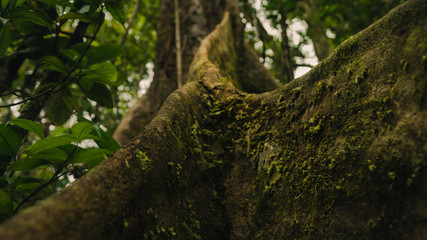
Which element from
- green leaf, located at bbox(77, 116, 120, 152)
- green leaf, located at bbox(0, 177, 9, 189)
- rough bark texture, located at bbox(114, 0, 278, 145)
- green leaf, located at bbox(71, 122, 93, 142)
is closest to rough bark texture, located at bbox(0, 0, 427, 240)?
green leaf, located at bbox(71, 122, 93, 142)

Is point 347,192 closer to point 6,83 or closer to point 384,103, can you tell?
point 384,103

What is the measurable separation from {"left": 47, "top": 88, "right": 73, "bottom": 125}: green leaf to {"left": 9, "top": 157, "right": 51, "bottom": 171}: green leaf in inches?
36.8

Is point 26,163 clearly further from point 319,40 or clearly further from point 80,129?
point 319,40

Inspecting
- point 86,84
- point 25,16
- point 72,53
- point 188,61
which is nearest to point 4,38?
point 25,16

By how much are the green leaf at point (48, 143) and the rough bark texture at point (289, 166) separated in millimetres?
352

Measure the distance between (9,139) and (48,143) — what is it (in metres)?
0.28

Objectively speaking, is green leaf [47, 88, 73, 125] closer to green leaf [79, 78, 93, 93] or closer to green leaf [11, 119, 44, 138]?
green leaf [79, 78, 93, 93]

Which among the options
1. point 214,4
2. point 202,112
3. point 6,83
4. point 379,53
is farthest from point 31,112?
point 214,4

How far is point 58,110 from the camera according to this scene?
2318mm

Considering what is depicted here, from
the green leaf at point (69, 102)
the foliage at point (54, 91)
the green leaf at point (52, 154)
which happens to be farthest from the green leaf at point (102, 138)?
the green leaf at point (69, 102)

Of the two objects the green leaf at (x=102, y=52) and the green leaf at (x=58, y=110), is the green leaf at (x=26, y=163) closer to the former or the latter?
the green leaf at (x=102, y=52)

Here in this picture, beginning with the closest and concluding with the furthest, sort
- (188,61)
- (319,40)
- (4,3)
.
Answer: (4,3)
(188,61)
(319,40)

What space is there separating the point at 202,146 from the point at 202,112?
27cm

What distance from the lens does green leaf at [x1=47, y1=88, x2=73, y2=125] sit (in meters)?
2.27
